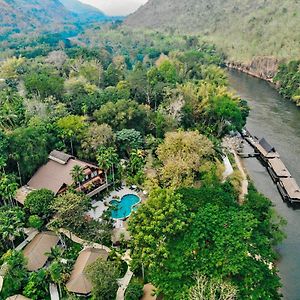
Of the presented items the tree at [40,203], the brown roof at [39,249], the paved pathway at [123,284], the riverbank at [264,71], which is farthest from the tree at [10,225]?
the riverbank at [264,71]

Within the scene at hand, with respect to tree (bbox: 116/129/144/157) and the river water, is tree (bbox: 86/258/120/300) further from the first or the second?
tree (bbox: 116/129/144/157)

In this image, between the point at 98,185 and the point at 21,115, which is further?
the point at 21,115

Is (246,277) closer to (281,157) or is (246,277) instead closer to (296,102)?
(281,157)

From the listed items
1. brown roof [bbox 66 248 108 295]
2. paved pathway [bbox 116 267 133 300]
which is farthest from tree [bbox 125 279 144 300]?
brown roof [bbox 66 248 108 295]

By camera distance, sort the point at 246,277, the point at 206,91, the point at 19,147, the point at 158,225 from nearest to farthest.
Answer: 1. the point at 246,277
2. the point at 158,225
3. the point at 19,147
4. the point at 206,91

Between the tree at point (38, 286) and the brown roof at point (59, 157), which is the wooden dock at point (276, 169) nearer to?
the brown roof at point (59, 157)

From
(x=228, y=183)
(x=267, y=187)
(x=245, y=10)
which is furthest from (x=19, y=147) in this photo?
(x=245, y=10)
